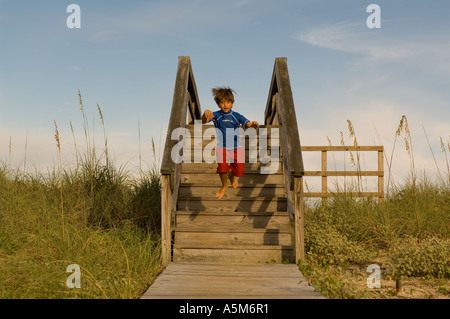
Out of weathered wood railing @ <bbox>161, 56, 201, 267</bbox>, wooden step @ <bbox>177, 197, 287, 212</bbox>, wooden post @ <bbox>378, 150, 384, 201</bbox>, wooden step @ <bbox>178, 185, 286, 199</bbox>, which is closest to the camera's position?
weathered wood railing @ <bbox>161, 56, 201, 267</bbox>

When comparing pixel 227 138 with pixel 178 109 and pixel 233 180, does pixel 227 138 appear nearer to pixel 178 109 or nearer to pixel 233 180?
pixel 233 180

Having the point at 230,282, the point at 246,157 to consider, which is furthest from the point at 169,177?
the point at 246,157

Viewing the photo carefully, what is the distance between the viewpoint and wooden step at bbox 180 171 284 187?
669cm

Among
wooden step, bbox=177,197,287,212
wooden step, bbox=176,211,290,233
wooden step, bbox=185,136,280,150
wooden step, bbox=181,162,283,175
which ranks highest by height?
wooden step, bbox=185,136,280,150

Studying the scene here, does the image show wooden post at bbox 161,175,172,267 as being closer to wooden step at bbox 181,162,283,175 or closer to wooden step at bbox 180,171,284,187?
wooden step at bbox 180,171,284,187

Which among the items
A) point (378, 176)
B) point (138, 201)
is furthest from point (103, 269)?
point (378, 176)

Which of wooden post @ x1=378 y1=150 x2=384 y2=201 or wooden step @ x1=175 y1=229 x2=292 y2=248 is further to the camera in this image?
wooden post @ x1=378 y1=150 x2=384 y2=201

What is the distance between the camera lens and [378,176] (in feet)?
34.0

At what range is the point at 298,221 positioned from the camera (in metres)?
5.04

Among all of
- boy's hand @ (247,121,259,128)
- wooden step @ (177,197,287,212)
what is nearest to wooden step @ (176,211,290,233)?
wooden step @ (177,197,287,212)

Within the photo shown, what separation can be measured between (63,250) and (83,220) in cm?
198

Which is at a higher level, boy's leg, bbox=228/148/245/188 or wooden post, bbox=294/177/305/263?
boy's leg, bbox=228/148/245/188

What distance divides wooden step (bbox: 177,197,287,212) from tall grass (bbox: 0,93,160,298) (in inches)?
24.7

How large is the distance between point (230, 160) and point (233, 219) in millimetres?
779
